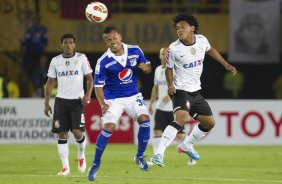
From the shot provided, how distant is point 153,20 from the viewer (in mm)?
29453

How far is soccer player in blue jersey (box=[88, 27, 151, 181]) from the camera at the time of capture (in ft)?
44.2

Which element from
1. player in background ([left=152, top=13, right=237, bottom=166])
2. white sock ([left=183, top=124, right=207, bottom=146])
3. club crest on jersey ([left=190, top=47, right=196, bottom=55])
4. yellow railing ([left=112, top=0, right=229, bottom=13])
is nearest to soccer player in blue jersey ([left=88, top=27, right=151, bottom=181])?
player in background ([left=152, top=13, right=237, bottom=166])

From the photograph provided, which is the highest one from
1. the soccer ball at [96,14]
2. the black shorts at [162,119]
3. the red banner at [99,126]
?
the soccer ball at [96,14]

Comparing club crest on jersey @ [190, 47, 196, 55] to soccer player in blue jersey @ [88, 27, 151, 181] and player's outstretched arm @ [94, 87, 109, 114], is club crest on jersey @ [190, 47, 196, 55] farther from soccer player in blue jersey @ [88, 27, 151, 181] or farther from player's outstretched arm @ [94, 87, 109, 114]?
player's outstretched arm @ [94, 87, 109, 114]

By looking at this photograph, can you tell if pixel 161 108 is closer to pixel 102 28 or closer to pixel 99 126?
pixel 99 126

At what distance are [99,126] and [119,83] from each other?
9920 millimetres

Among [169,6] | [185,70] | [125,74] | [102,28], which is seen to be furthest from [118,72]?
[169,6]

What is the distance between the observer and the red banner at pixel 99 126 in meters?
23.5

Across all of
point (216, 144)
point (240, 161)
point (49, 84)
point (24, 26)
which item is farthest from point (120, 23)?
point (49, 84)

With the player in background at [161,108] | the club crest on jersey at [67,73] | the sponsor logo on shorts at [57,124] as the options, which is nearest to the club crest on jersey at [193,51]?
the club crest on jersey at [67,73]

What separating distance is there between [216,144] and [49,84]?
924cm

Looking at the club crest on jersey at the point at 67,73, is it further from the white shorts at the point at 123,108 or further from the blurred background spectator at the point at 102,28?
the blurred background spectator at the point at 102,28

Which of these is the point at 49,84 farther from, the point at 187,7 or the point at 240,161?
the point at 187,7

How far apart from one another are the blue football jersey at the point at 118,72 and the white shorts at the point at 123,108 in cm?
7
